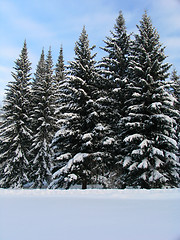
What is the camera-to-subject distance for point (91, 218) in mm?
5223

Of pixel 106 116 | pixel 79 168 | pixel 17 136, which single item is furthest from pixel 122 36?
pixel 17 136

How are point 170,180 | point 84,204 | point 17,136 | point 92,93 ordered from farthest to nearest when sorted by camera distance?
point 17,136 → point 92,93 → point 170,180 → point 84,204

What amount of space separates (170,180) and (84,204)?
31.0 ft

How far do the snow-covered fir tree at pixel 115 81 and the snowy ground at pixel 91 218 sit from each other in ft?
27.3

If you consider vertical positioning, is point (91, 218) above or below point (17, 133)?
below

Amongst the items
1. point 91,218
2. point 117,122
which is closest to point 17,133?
point 117,122

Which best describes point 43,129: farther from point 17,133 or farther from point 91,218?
point 91,218

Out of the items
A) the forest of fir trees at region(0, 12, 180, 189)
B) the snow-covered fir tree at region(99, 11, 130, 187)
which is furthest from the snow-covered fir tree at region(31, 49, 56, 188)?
the snow-covered fir tree at region(99, 11, 130, 187)

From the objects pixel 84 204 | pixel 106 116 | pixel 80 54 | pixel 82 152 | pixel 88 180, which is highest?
pixel 80 54

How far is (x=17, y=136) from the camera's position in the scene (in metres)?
21.0

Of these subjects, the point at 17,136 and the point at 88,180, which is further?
the point at 17,136

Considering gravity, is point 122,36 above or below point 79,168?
above

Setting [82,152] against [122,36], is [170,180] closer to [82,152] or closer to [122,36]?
[82,152]

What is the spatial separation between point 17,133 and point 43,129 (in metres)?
2.94
